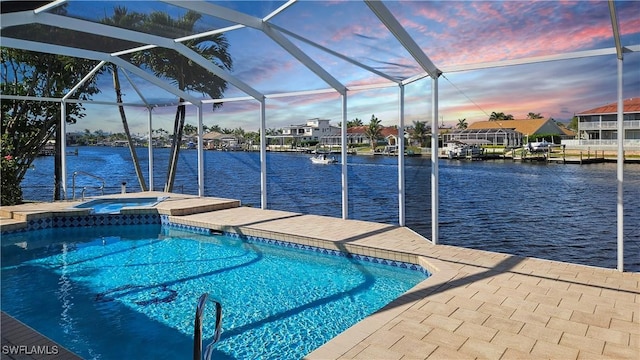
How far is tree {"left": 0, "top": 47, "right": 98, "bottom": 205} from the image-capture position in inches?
461

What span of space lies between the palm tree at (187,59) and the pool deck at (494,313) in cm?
446

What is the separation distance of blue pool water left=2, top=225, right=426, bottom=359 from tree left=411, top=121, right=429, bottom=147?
95.3 inches

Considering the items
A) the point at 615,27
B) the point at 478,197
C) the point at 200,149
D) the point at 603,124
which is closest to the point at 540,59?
the point at 615,27

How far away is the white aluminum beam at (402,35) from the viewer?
4.74m

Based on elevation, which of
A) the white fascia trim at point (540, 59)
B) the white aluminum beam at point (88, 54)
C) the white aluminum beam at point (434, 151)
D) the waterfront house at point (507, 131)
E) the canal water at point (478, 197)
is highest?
the waterfront house at point (507, 131)

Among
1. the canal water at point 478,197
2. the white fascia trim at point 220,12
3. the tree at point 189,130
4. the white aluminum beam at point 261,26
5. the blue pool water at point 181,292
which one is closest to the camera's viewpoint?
the blue pool water at point 181,292

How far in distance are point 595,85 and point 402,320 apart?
53.6 feet

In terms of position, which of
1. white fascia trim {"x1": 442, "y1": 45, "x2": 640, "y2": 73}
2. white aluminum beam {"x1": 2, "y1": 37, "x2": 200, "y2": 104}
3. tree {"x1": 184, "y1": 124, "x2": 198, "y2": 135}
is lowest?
white fascia trim {"x1": 442, "y1": 45, "x2": 640, "y2": 73}

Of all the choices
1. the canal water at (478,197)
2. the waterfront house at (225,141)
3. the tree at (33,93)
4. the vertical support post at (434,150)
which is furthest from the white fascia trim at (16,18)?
the waterfront house at (225,141)

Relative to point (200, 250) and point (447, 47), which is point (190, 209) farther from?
point (447, 47)

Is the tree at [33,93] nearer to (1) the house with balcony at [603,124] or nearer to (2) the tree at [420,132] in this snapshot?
(2) the tree at [420,132]

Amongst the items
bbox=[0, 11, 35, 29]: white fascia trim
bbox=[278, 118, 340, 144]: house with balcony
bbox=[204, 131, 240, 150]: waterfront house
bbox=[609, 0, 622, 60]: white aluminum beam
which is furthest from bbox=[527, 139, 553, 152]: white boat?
bbox=[0, 11, 35, 29]: white fascia trim

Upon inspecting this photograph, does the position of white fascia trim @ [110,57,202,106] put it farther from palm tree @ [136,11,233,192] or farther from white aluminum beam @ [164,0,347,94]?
white aluminum beam @ [164,0,347,94]

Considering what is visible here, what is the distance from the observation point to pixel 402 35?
5266 millimetres
